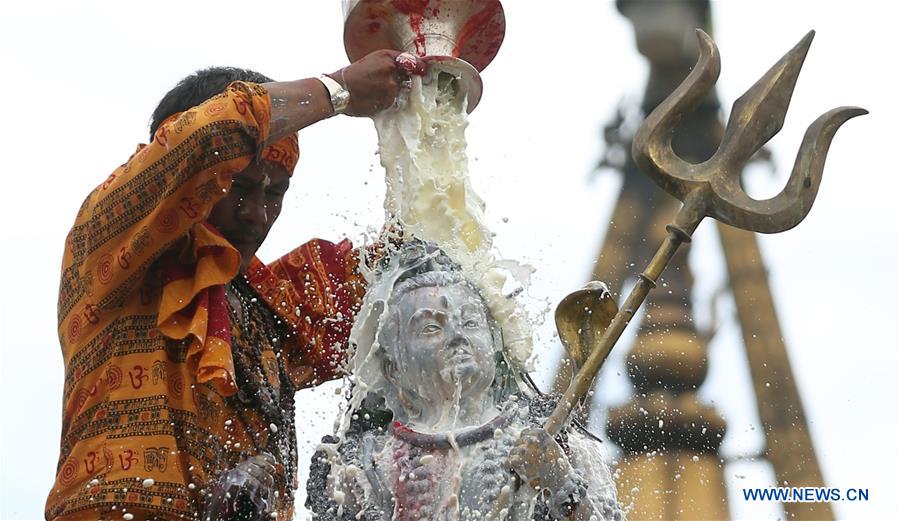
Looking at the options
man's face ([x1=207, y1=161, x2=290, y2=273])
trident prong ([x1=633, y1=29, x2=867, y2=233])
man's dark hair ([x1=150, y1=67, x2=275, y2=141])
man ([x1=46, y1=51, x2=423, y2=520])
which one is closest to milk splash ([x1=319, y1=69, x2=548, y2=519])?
man ([x1=46, y1=51, x2=423, y2=520])

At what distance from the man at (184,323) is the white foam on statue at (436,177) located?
4.7 inches

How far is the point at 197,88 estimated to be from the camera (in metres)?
4.81

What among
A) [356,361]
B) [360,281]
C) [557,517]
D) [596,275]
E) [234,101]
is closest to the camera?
[557,517]

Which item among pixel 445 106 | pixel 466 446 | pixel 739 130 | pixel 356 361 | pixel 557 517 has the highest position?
pixel 445 106

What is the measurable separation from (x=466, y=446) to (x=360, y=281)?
1114mm

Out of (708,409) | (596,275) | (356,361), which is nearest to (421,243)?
(356,361)

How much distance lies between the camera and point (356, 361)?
14.6 ft

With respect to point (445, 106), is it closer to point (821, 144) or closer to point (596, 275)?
point (821, 144)

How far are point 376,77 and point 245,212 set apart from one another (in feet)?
2.06

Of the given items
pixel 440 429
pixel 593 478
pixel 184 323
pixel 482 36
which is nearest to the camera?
pixel 593 478

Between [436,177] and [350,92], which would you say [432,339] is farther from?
[350,92]

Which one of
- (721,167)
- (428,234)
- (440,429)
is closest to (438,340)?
(440,429)

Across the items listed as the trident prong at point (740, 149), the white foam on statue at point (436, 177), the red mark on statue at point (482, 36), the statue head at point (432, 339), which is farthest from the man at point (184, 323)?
the trident prong at point (740, 149)

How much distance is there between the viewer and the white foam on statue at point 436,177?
454cm
